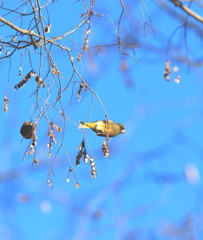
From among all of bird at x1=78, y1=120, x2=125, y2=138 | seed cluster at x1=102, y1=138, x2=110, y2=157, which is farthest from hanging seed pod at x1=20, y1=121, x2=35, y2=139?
seed cluster at x1=102, y1=138, x2=110, y2=157

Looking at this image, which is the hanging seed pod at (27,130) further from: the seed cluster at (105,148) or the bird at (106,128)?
the seed cluster at (105,148)

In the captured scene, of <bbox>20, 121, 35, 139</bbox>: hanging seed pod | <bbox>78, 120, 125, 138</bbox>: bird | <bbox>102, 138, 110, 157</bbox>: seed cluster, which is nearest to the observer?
<bbox>102, 138, 110, 157</bbox>: seed cluster

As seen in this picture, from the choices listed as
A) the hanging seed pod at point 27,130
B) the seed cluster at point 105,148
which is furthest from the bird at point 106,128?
the hanging seed pod at point 27,130

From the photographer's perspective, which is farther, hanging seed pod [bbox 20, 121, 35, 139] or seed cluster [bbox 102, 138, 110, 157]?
hanging seed pod [bbox 20, 121, 35, 139]

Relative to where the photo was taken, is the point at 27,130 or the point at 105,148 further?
the point at 27,130

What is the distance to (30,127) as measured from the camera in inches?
156

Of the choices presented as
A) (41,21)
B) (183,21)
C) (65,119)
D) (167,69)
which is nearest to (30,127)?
(65,119)

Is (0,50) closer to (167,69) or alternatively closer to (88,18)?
(88,18)

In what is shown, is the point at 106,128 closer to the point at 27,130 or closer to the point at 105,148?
the point at 105,148

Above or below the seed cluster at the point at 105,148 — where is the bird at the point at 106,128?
above

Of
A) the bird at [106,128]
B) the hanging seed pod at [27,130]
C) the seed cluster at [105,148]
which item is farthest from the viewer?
the bird at [106,128]

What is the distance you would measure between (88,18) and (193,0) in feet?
5.26

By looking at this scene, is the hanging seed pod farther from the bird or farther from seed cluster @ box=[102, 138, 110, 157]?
seed cluster @ box=[102, 138, 110, 157]

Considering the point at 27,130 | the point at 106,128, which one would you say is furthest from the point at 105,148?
the point at 27,130
